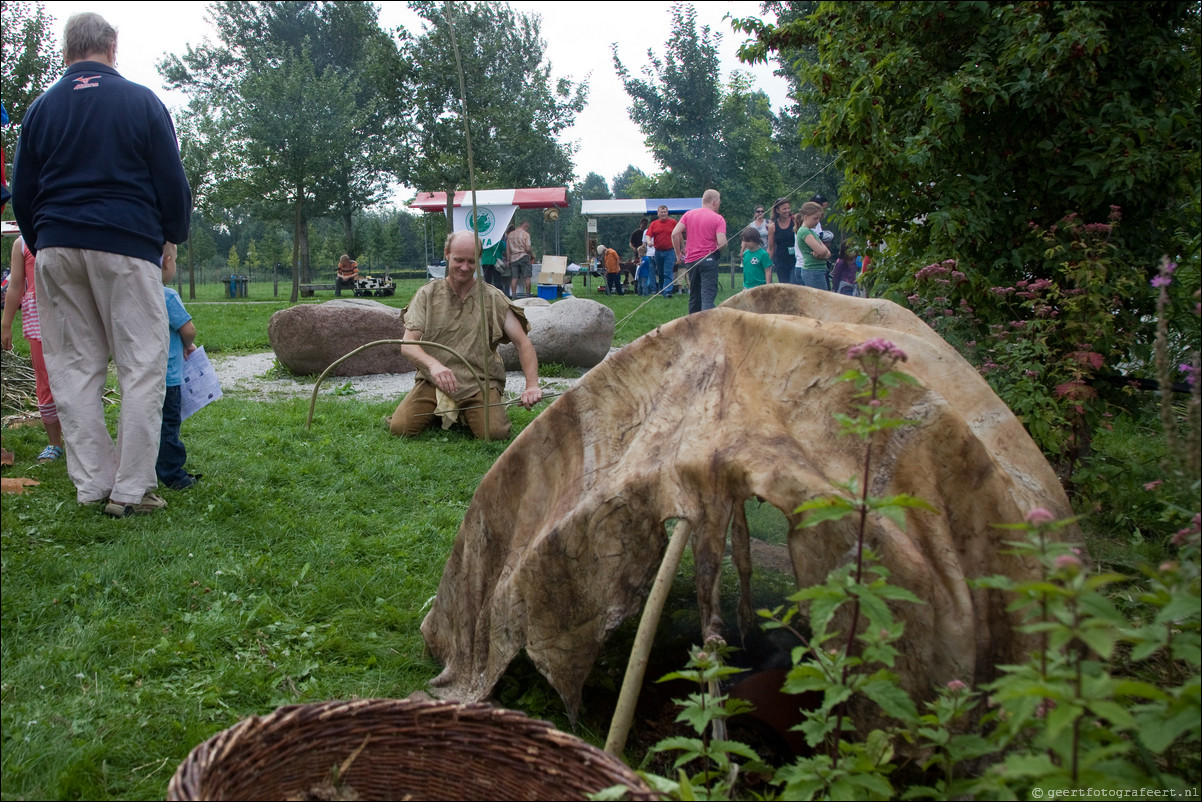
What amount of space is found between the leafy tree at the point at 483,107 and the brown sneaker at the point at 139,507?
2130cm

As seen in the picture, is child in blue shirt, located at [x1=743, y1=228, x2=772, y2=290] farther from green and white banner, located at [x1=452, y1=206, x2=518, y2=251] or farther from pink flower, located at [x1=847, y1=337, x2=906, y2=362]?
pink flower, located at [x1=847, y1=337, x2=906, y2=362]

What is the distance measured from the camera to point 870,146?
4902 mm

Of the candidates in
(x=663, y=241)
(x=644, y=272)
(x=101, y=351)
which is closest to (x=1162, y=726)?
(x=101, y=351)

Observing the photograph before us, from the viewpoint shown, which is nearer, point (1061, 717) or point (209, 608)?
point (1061, 717)

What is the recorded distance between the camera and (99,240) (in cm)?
414

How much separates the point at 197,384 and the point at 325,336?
4.73 meters

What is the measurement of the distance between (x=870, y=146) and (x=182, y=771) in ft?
14.3

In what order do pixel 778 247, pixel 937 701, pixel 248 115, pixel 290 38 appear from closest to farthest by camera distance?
1. pixel 937 701
2. pixel 778 247
3. pixel 248 115
4. pixel 290 38

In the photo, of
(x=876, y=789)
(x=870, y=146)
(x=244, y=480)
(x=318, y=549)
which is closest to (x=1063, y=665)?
(x=876, y=789)

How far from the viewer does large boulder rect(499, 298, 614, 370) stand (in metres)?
10.0

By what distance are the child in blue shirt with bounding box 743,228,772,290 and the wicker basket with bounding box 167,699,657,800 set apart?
1051 centimetres

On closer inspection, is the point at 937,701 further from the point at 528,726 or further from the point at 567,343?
the point at 567,343

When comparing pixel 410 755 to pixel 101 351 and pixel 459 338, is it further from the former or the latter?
pixel 459 338

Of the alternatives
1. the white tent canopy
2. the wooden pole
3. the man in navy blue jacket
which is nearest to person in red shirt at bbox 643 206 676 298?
the white tent canopy
